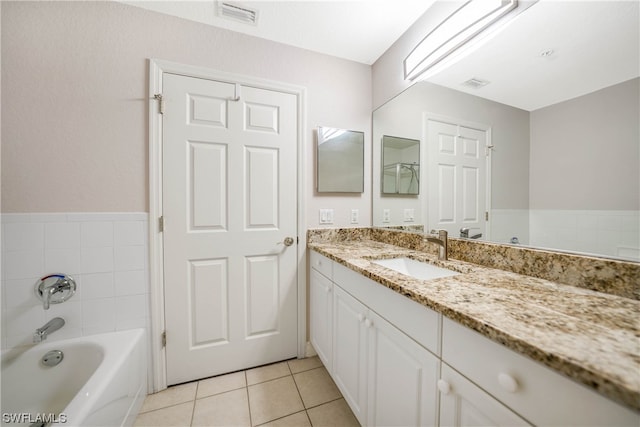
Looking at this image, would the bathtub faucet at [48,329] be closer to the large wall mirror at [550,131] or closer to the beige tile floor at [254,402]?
the beige tile floor at [254,402]

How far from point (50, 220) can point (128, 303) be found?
23.5 inches

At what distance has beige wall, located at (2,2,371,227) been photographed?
1.16m

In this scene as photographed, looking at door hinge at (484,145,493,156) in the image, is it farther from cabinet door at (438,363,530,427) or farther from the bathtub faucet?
the bathtub faucet

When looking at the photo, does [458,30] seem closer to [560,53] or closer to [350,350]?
[560,53]

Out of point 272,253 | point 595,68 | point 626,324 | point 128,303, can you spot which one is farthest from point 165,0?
point 626,324

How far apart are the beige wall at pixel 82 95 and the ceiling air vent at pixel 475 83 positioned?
57.1 inches

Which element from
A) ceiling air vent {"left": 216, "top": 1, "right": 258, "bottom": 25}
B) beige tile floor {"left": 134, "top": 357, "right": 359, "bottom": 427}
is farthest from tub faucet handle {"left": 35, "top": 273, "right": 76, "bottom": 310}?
ceiling air vent {"left": 216, "top": 1, "right": 258, "bottom": 25}

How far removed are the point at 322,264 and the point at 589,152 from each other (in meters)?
→ 1.26

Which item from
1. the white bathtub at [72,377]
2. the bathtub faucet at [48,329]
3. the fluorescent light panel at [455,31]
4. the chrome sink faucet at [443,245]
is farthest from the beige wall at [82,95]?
the chrome sink faucet at [443,245]

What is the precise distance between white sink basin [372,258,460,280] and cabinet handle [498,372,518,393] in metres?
0.62

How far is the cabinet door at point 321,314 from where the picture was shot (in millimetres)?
1364

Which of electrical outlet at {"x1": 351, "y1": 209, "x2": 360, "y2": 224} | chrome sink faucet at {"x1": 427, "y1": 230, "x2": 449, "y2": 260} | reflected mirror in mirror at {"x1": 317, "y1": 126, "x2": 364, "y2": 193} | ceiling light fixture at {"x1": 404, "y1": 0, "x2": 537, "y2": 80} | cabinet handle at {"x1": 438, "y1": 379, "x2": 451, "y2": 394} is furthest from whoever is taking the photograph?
electrical outlet at {"x1": 351, "y1": 209, "x2": 360, "y2": 224}

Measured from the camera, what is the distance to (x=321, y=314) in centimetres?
148

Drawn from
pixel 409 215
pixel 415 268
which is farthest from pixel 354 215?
pixel 415 268
